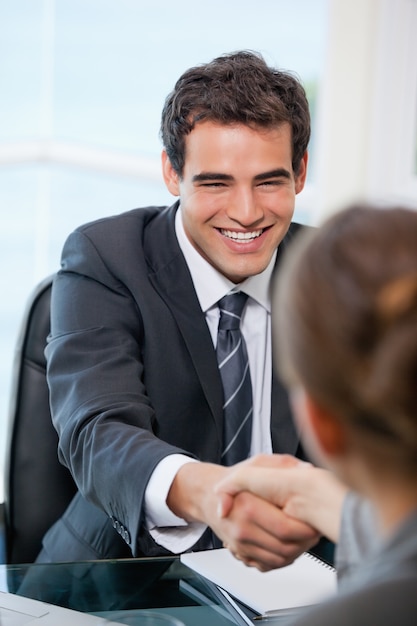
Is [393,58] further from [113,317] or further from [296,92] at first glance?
[113,317]

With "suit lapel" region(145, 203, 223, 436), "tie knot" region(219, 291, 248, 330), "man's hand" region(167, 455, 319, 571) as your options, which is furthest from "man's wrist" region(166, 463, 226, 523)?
"tie knot" region(219, 291, 248, 330)

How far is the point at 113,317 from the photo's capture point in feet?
6.47

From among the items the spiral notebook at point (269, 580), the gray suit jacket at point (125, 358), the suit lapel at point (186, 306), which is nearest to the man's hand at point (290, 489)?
the spiral notebook at point (269, 580)

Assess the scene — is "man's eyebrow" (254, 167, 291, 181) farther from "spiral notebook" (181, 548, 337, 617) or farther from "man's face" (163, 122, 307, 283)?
"spiral notebook" (181, 548, 337, 617)

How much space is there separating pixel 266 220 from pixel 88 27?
5642mm

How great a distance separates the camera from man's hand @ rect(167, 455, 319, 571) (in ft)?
4.82

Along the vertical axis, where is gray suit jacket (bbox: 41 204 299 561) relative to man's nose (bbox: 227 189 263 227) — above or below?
below

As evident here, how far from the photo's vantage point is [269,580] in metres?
1.55

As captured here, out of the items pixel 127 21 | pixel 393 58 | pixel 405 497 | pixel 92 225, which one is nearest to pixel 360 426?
pixel 405 497

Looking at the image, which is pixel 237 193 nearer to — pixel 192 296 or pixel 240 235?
pixel 240 235

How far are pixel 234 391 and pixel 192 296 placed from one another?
0.67ft

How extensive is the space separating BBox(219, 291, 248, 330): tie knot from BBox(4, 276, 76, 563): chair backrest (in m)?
0.35

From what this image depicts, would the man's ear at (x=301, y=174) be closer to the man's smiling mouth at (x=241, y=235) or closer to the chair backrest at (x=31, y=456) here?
the man's smiling mouth at (x=241, y=235)

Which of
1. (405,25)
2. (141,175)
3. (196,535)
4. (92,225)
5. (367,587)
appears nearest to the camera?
(367,587)
